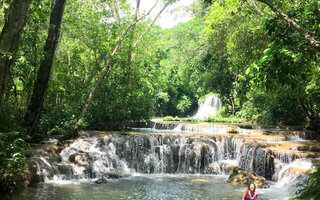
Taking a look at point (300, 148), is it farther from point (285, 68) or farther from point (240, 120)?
point (240, 120)

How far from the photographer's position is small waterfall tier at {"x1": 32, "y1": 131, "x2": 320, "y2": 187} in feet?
36.3

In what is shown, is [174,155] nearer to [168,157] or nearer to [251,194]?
[168,157]

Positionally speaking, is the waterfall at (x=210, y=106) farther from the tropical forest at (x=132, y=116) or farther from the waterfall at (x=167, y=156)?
the waterfall at (x=167, y=156)

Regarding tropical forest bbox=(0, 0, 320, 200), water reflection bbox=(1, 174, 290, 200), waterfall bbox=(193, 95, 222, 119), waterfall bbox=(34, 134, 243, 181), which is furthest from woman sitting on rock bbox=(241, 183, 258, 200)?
waterfall bbox=(193, 95, 222, 119)

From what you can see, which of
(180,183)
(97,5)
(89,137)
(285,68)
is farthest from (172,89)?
(285,68)

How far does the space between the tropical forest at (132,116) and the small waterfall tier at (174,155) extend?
0.05 meters

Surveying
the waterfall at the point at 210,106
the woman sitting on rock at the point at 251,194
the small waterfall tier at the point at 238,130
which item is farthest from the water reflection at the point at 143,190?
the waterfall at the point at 210,106

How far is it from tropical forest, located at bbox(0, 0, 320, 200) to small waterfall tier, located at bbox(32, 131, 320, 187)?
45 mm

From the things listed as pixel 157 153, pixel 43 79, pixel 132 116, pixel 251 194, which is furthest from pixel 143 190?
pixel 132 116

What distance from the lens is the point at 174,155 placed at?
13391 mm

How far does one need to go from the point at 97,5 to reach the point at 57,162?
9327mm

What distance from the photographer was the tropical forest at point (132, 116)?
502 cm

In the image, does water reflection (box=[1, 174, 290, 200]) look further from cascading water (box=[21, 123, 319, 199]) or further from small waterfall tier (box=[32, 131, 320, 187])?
small waterfall tier (box=[32, 131, 320, 187])

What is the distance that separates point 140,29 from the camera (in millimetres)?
18578
